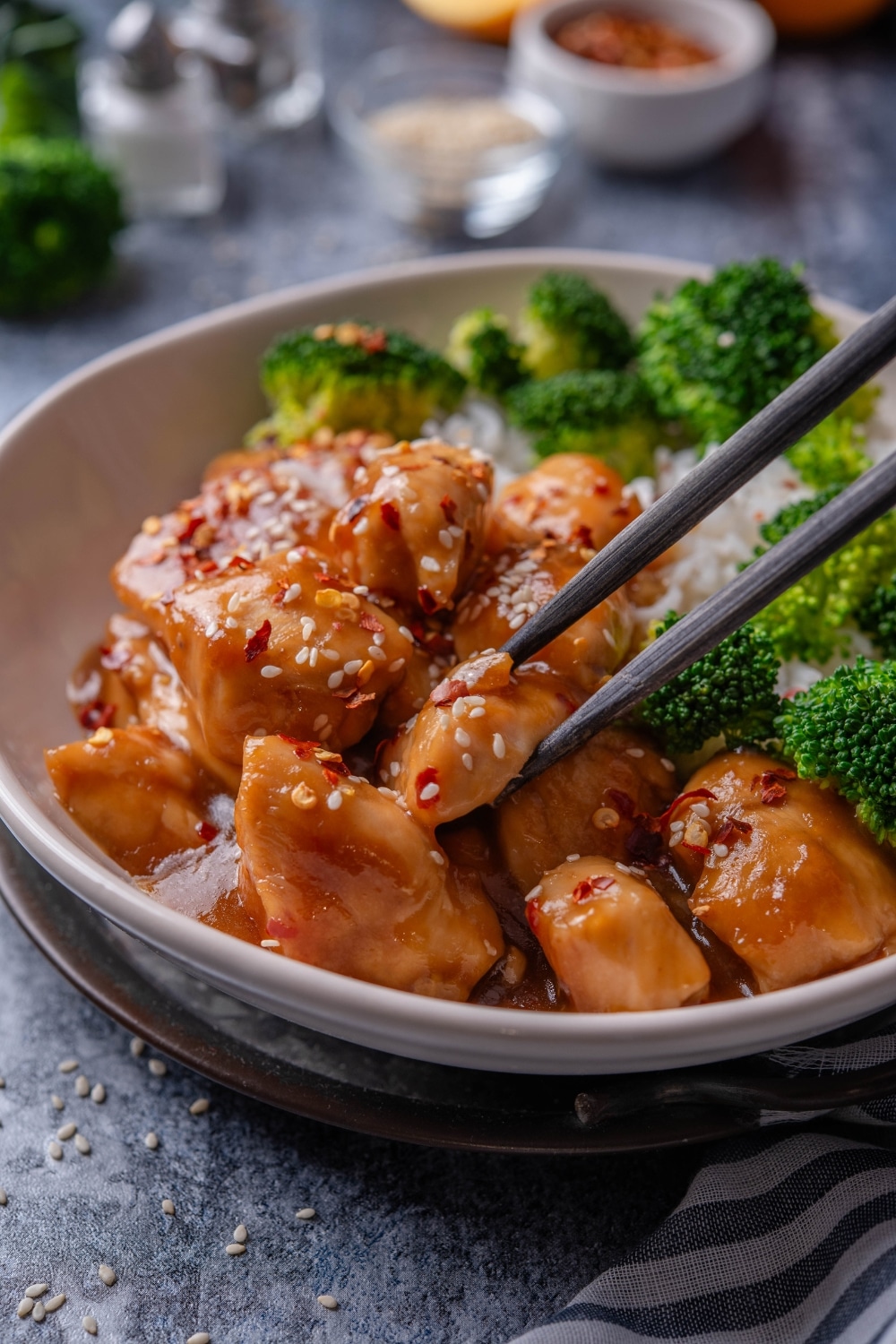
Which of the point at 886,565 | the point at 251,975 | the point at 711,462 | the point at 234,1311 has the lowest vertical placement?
the point at 234,1311

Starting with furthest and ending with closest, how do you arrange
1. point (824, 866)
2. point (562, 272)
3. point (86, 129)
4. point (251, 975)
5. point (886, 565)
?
point (86, 129) < point (562, 272) < point (886, 565) < point (824, 866) < point (251, 975)

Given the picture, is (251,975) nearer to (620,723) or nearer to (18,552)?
(620,723)

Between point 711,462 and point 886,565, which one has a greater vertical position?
point 711,462

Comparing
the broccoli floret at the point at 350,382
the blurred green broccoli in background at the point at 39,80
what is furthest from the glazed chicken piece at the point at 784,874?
the blurred green broccoli in background at the point at 39,80

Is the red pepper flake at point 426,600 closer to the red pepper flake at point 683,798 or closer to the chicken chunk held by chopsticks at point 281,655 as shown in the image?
the chicken chunk held by chopsticks at point 281,655

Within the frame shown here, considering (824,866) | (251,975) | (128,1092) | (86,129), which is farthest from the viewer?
(86,129)

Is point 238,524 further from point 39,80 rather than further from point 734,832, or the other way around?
point 39,80

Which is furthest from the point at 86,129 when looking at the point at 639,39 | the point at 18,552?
the point at 18,552

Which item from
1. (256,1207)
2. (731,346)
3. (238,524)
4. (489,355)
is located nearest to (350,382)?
(489,355)
